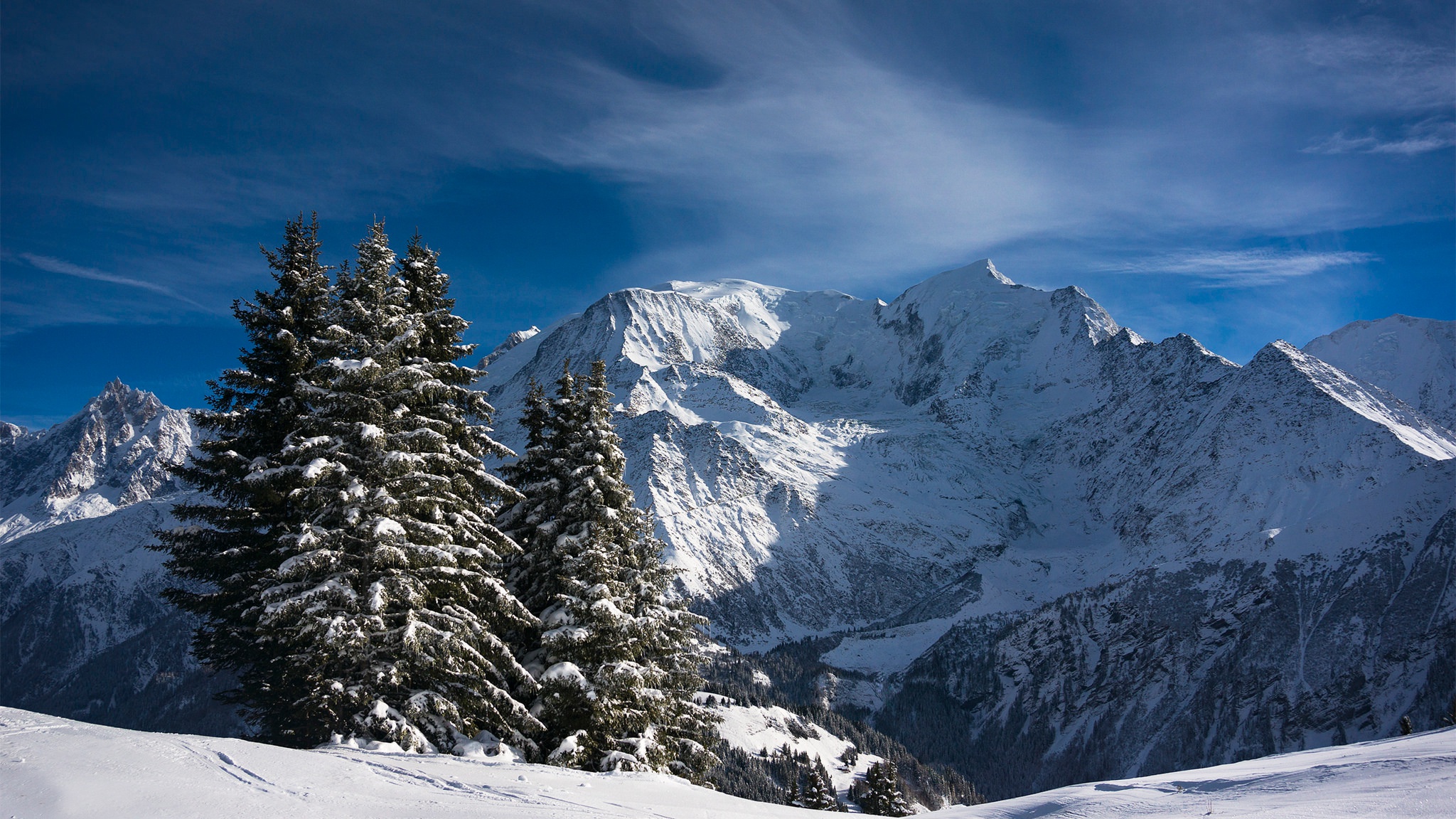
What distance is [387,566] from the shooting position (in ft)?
61.2

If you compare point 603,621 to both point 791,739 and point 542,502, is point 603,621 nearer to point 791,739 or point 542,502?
point 542,502

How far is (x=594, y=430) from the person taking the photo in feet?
79.6

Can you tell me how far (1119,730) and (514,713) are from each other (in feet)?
681

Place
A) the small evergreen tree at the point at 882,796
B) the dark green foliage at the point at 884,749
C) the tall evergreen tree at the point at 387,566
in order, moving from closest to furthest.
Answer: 1. the tall evergreen tree at the point at 387,566
2. the small evergreen tree at the point at 882,796
3. the dark green foliage at the point at 884,749

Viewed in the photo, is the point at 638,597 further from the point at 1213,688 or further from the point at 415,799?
the point at 1213,688

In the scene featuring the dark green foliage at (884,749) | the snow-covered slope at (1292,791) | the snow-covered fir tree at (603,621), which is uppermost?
the snow-covered fir tree at (603,621)

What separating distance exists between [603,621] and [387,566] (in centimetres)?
575

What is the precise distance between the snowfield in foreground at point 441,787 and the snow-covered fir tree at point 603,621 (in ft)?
20.1

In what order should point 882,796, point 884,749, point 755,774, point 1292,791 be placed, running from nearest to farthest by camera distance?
point 1292,791
point 882,796
point 755,774
point 884,749

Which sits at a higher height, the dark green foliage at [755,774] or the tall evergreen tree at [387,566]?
the tall evergreen tree at [387,566]

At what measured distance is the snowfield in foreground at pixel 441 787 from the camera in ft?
34.6

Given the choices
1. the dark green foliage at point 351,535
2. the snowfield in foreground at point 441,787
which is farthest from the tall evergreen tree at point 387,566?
the snowfield in foreground at point 441,787

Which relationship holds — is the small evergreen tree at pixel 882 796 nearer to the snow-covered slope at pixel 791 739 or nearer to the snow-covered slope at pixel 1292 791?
the snow-covered slope at pixel 791 739

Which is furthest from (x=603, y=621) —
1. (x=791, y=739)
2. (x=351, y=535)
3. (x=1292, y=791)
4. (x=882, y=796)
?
(x=791, y=739)
